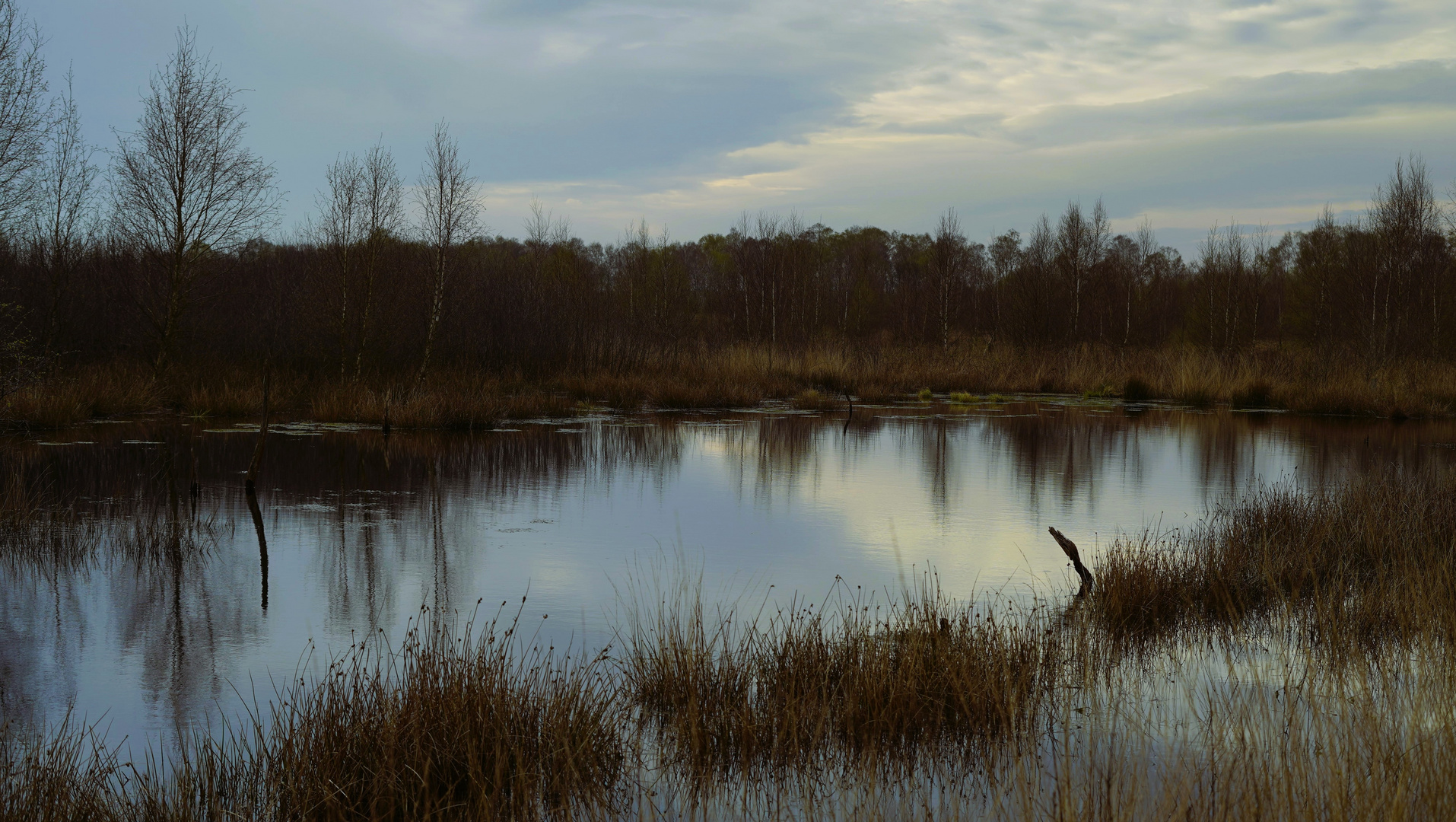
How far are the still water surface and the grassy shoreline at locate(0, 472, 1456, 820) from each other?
0.72m

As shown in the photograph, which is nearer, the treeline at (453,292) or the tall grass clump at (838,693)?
the tall grass clump at (838,693)

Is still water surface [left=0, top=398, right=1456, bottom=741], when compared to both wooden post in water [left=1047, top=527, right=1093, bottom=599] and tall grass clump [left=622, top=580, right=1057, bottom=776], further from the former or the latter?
tall grass clump [left=622, top=580, right=1057, bottom=776]

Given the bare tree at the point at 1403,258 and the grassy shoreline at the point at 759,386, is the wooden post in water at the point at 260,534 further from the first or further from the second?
the bare tree at the point at 1403,258

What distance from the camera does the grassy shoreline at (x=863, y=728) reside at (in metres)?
3.32

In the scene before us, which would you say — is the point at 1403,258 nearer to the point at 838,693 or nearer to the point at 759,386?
the point at 759,386

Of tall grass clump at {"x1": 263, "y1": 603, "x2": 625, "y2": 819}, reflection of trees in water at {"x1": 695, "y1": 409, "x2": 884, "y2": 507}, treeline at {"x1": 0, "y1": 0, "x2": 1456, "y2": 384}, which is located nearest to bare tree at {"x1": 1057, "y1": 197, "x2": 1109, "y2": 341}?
treeline at {"x1": 0, "y1": 0, "x2": 1456, "y2": 384}

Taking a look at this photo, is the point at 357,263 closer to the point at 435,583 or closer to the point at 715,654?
the point at 435,583

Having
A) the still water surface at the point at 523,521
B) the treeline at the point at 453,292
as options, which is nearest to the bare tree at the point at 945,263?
the treeline at the point at 453,292

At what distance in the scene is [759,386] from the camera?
25656 mm

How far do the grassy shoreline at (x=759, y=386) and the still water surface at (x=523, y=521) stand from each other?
1.36m

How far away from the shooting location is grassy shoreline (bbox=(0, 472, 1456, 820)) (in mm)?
3316

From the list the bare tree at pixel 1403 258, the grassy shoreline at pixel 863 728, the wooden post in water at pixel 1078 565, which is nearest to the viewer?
the grassy shoreline at pixel 863 728

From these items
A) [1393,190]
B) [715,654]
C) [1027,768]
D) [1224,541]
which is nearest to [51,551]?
[715,654]

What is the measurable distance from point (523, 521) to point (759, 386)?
16.5m
